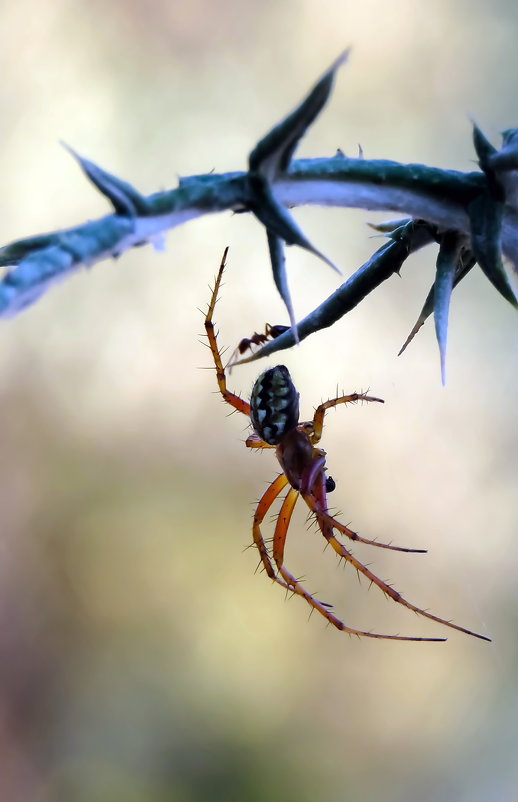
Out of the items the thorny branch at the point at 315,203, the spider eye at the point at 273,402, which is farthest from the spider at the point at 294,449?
the thorny branch at the point at 315,203

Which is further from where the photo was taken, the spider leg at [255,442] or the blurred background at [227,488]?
the blurred background at [227,488]

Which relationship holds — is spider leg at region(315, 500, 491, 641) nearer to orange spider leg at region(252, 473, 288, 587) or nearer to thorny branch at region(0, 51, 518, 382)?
orange spider leg at region(252, 473, 288, 587)

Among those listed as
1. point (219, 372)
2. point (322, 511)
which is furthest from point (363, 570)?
point (219, 372)

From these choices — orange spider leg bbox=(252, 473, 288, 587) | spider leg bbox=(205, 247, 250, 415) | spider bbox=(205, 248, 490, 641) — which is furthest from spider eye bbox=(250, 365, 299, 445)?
orange spider leg bbox=(252, 473, 288, 587)

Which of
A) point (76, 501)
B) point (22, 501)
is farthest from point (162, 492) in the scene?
point (22, 501)

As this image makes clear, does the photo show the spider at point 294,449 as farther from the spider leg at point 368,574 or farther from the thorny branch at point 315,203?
the thorny branch at point 315,203

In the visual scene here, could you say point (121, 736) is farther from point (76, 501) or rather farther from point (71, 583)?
point (76, 501)

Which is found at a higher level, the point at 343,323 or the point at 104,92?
the point at 104,92
